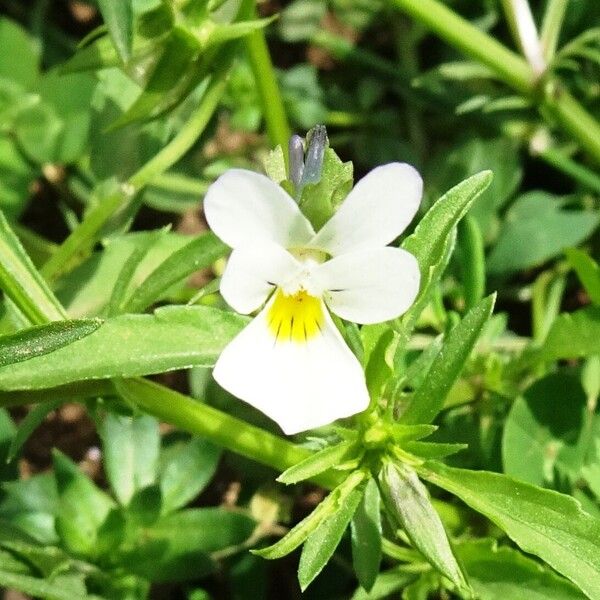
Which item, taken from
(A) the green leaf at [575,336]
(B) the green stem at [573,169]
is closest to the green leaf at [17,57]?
(B) the green stem at [573,169]

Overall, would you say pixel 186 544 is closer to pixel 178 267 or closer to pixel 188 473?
pixel 188 473

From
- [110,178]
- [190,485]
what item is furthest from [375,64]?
[190,485]

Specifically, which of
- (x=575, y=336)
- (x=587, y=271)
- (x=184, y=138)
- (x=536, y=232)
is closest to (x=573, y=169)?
(x=536, y=232)

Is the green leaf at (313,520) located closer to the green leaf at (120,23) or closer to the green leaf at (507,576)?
the green leaf at (507,576)

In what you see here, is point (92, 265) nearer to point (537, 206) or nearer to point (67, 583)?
point (67, 583)

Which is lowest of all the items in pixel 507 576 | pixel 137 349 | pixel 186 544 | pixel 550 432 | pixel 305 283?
pixel 186 544

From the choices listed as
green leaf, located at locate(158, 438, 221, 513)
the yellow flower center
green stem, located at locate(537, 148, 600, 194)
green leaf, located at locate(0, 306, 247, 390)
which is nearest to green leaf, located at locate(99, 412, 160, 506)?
green leaf, located at locate(158, 438, 221, 513)

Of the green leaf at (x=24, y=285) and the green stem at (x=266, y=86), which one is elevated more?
the green stem at (x=266, y=86)
